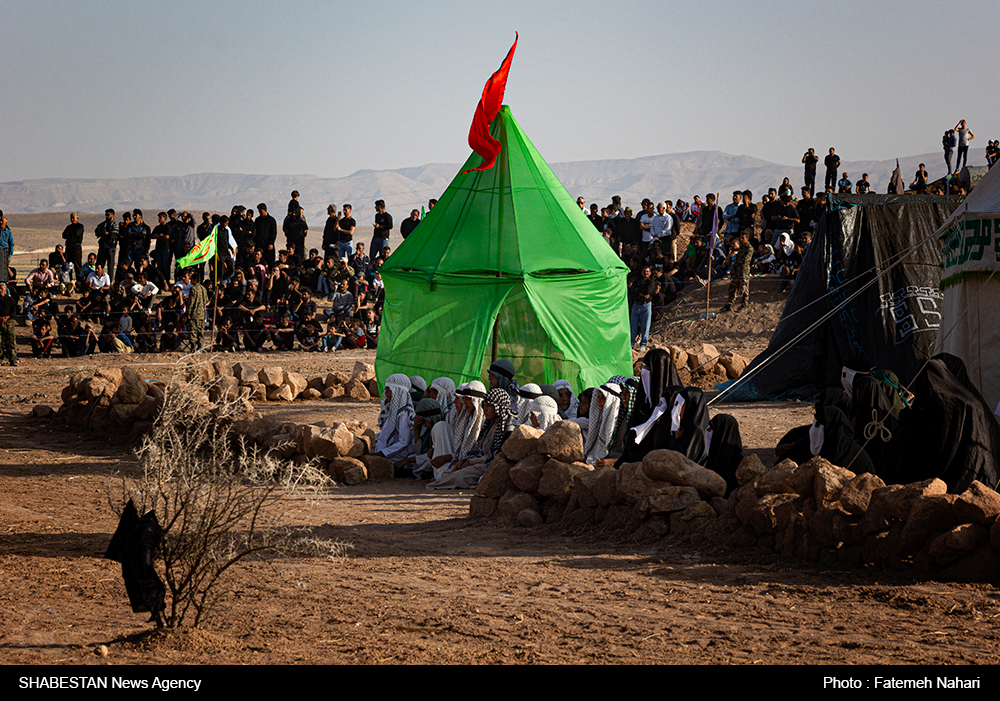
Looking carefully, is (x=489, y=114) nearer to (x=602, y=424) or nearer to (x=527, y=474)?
(x=602, y=424)

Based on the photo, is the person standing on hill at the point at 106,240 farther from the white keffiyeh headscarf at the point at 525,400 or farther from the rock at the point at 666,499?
the rock at the point at 666,499

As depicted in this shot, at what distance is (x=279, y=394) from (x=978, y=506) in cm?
1002

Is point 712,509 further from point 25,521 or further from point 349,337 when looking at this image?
point 349,337

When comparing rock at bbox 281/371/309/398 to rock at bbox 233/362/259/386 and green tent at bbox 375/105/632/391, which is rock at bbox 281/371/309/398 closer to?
rock at bbox 233/362/259/386

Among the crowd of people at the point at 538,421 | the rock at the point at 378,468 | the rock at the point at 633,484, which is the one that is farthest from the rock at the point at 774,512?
the rock at the point at 378,468

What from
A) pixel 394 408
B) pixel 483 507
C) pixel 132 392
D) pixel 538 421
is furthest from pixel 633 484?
pixel 132 392

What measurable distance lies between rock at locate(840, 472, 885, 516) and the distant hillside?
151 m

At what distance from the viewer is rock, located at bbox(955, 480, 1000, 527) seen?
14.7 feet

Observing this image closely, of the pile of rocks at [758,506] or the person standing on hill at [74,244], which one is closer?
the pile of rocks at [758,506]

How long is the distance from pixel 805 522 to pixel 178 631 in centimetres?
320

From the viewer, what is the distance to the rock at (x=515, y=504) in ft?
21.7

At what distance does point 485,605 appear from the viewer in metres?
4.48

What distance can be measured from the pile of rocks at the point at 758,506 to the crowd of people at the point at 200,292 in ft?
28.4

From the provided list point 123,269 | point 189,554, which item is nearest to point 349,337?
point 123,269
